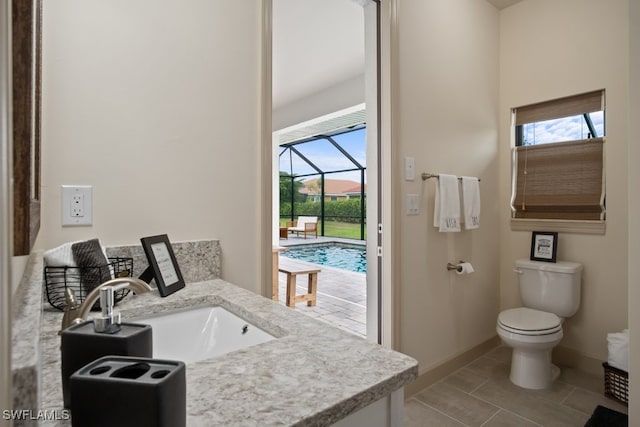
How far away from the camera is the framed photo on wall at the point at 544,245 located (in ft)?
8.23

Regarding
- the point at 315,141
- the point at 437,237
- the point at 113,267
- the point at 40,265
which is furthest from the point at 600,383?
the point at 315,141

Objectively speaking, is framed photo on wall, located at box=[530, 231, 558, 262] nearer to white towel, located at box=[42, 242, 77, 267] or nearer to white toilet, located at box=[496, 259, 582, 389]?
white toilet, located at box=[496, 259, 582, 389]

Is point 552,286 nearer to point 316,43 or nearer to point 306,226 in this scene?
point 316,43

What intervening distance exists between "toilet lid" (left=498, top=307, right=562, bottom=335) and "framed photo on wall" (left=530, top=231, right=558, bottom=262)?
15.6 inches

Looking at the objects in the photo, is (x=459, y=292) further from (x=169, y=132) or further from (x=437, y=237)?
(x=169, y=132)

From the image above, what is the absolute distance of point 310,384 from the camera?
2.02 ft

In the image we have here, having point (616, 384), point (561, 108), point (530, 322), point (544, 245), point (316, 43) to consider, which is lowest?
point (616, 384)

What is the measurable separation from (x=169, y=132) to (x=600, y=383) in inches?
112

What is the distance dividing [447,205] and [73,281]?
1.91 meters

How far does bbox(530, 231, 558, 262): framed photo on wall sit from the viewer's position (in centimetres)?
251

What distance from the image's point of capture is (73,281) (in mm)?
993

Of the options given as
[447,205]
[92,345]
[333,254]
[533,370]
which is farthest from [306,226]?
[92,345]

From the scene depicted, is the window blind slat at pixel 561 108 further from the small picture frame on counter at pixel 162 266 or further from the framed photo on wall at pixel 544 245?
the small picture frame on counter at pixel 162 266

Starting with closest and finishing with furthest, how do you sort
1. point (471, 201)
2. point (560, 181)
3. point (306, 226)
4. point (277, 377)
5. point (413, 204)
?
point (277, 377) → point (413, 204) → point (471, 201) → point (560, 181) → point (306, 226)
